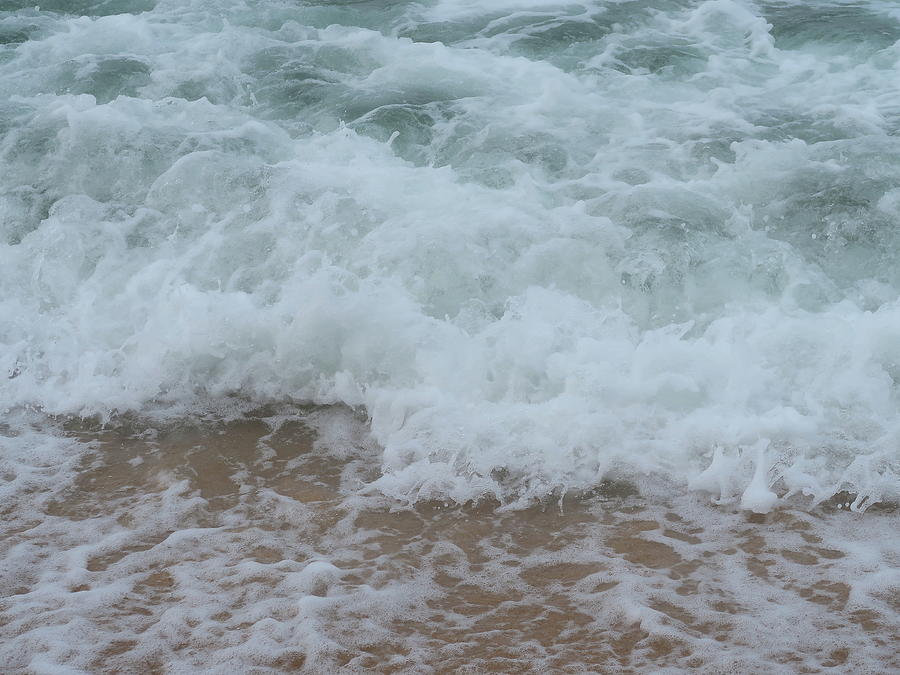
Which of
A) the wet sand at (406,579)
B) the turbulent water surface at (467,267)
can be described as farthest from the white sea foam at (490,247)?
the wet sand at (406,579)

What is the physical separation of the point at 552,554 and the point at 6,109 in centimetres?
663

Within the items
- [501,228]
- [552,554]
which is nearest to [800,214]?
[501,228]

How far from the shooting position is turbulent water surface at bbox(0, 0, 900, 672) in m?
4.30

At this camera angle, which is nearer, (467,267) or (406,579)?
(406,579)

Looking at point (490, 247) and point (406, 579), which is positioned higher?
point (490, 247)

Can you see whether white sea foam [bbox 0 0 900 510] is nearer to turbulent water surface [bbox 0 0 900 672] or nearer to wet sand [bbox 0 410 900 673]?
turbulent water surface [bbox 0 0 900 672]

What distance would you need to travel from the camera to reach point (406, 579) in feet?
11.9

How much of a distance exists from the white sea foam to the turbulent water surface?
22 mm

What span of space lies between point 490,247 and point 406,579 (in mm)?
2670

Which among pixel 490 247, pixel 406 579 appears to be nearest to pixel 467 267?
pixel 490 247

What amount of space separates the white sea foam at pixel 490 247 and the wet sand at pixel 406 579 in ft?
0.90

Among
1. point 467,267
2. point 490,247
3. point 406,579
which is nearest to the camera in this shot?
point 406,579

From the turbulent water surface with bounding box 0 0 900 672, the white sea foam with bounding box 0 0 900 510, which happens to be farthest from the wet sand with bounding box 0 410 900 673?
the white sea foam with bounding box 0 0 900 510

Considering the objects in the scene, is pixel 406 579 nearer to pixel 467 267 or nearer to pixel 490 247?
pixel 467 267
